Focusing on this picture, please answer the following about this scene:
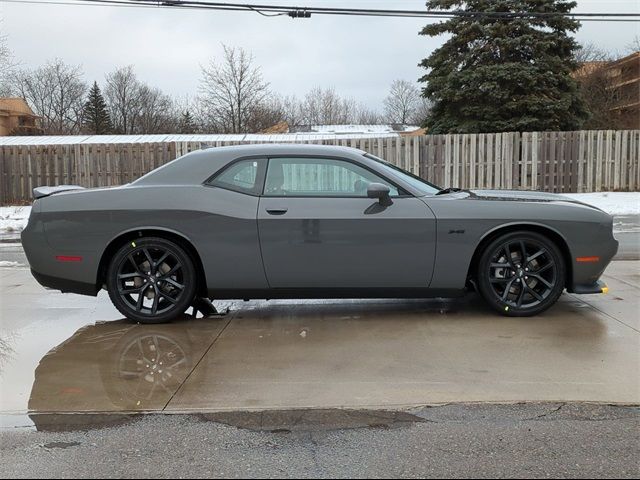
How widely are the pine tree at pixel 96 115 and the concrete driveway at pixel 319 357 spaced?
4978cm

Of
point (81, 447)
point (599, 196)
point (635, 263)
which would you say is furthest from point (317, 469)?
point (599, 196)

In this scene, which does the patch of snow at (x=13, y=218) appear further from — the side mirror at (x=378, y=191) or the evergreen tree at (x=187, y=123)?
the evergreen tree at (x=187, y=123)

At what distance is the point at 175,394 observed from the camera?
3.57 meters

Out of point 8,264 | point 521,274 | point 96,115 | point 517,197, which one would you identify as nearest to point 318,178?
point 517,197

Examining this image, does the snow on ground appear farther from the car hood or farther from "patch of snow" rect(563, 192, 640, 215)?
the car hood

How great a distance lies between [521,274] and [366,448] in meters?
2.74

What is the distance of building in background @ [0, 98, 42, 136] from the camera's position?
49219 mm

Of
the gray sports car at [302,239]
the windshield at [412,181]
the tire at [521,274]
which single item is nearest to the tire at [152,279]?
the gray sports car at [302,239]

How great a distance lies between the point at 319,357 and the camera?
13.7 feet

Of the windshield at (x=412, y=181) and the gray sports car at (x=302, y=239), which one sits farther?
the windshield at (x=412, y=181)

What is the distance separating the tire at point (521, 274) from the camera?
4910 millimetres

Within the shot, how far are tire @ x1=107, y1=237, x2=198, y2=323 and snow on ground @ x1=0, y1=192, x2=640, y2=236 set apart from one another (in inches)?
355

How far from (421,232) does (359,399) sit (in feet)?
6.10

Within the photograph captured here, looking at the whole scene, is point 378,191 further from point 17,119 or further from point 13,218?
point 17,119
